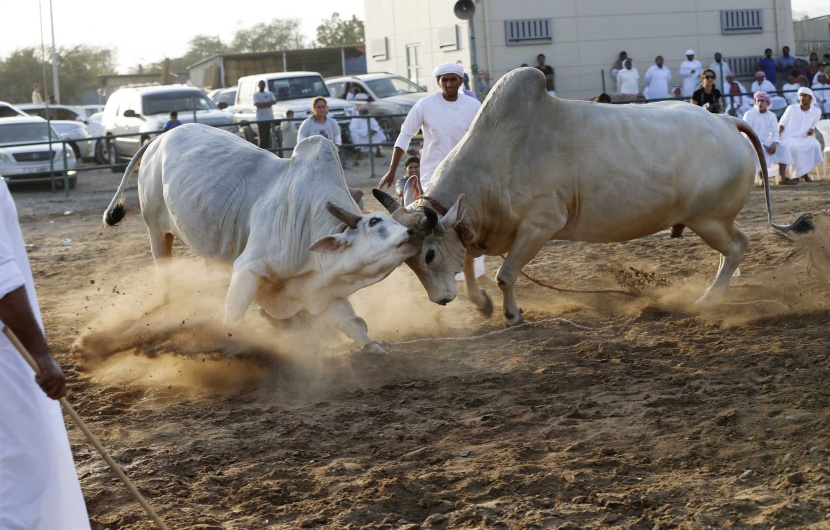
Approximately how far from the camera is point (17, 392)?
10.3ft

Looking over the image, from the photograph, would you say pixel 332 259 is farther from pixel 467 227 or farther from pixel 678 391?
pixel 678 391

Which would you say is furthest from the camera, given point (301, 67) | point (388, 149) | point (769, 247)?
point (301, 67)

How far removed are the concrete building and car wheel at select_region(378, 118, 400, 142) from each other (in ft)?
11.6

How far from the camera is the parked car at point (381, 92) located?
19.7 metres

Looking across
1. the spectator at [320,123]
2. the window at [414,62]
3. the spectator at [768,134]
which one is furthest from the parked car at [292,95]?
the spectator at [768,134]

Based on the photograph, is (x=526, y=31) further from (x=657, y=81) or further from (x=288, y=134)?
(x=288, y=134)

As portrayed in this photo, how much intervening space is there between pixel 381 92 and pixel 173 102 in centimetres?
435

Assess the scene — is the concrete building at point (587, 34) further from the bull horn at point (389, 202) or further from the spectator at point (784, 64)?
the bull horn at point (389, 202)

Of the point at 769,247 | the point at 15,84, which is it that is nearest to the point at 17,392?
the point at 769,247

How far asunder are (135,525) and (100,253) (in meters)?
7.47

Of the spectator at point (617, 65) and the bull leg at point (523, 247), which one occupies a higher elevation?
the spectator at point (617, 65)

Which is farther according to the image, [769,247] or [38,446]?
[769,247]

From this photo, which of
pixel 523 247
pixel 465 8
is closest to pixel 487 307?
pixel 523 247

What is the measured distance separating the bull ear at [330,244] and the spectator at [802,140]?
33.8 feet
